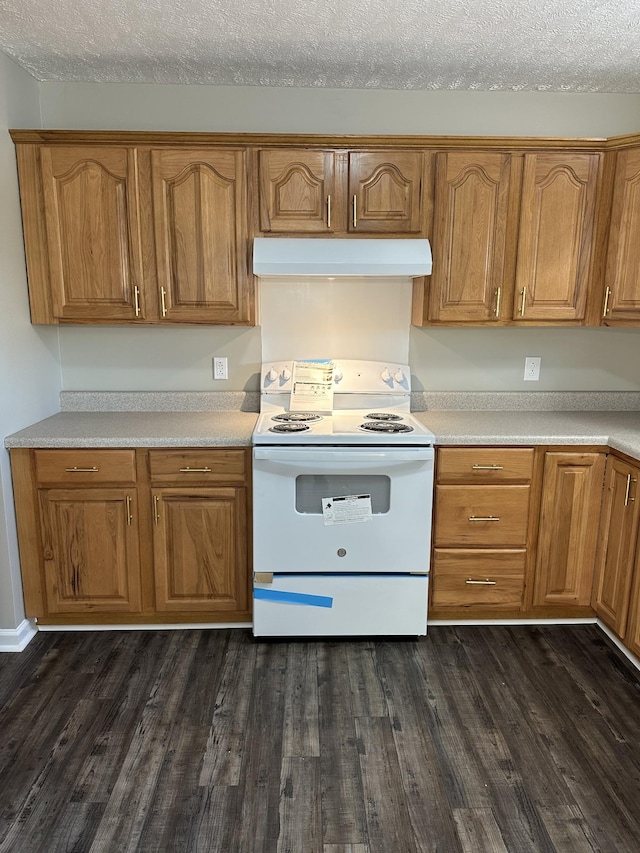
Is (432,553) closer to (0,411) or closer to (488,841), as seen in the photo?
(488,841)

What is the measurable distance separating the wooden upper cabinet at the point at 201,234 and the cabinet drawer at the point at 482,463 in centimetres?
111

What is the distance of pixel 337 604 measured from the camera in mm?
2605

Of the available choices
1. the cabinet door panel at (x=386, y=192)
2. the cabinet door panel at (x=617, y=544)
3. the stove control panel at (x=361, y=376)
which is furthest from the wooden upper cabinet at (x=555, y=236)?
the cabinet door panel at (x=617, y=544)

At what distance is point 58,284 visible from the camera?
2.71 m

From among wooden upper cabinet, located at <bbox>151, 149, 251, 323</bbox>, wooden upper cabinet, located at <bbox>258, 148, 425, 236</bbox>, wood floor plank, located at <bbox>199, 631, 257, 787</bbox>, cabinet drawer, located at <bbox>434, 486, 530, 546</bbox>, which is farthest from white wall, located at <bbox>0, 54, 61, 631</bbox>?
cabinet drawer, located at <bbox>434, 486, 530, 546</bbox>

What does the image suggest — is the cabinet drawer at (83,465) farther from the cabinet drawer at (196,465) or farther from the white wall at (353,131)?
the white wall at (353,131)

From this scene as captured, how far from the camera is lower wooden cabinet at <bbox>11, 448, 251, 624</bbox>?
2.56m

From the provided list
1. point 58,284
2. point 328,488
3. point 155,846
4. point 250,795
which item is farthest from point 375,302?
point 155,846

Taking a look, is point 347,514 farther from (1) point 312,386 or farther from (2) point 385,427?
(1) point 312,386

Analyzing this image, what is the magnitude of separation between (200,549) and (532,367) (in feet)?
6.27

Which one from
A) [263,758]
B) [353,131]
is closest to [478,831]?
[263,758]

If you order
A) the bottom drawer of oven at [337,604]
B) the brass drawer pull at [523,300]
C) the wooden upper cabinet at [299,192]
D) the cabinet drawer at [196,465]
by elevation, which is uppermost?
the wooden upper cabinet at [299,192]

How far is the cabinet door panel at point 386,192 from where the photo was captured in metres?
2.65

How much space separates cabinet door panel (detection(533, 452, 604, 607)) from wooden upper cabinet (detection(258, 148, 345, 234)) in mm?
1442
